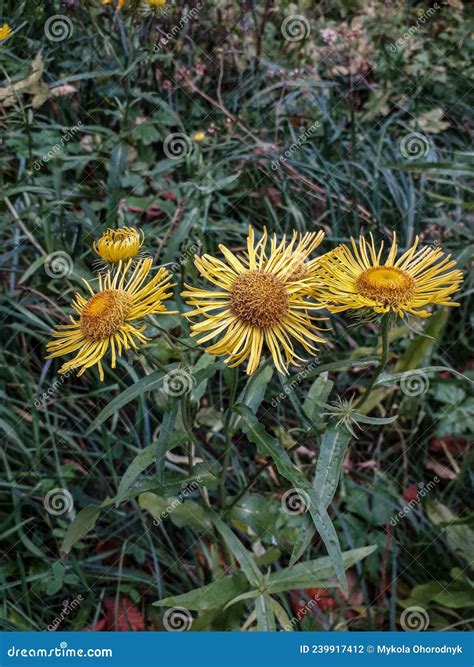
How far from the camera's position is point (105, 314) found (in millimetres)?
1478

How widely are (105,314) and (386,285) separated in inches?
24.0

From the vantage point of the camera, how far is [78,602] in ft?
6.81

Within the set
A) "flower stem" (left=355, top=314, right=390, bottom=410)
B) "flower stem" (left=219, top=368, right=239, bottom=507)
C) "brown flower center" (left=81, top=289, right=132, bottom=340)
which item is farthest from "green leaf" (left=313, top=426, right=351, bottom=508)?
"brown flower center" (left=81, top=289, right=132, bottom=340)

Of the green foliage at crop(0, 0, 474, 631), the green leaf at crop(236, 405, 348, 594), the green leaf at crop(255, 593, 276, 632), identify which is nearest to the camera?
the green leaf at crop(236, 405, 348, 594)

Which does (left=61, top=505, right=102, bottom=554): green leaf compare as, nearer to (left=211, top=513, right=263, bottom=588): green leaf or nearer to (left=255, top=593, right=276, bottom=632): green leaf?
(left=211, top=513, right=263, bottom=588): green leaf

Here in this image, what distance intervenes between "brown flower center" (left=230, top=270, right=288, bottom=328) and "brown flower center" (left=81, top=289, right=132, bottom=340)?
24cm

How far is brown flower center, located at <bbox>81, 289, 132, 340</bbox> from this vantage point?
1.47 m

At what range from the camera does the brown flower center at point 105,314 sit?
1471mm

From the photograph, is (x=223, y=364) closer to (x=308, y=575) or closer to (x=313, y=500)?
(x=313, y=500)

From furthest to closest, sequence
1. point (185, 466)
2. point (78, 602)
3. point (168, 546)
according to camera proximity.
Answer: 1. point (185, 466)
2. point (168, 546)
3. point (78, 602)

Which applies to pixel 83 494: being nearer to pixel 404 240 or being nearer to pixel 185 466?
pixel 185 466

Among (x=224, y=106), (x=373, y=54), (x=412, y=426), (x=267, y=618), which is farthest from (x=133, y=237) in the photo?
(x=373, y=54)

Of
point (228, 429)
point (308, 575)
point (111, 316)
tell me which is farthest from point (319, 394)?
point (111, 316)

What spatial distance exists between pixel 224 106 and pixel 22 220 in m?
1.17
